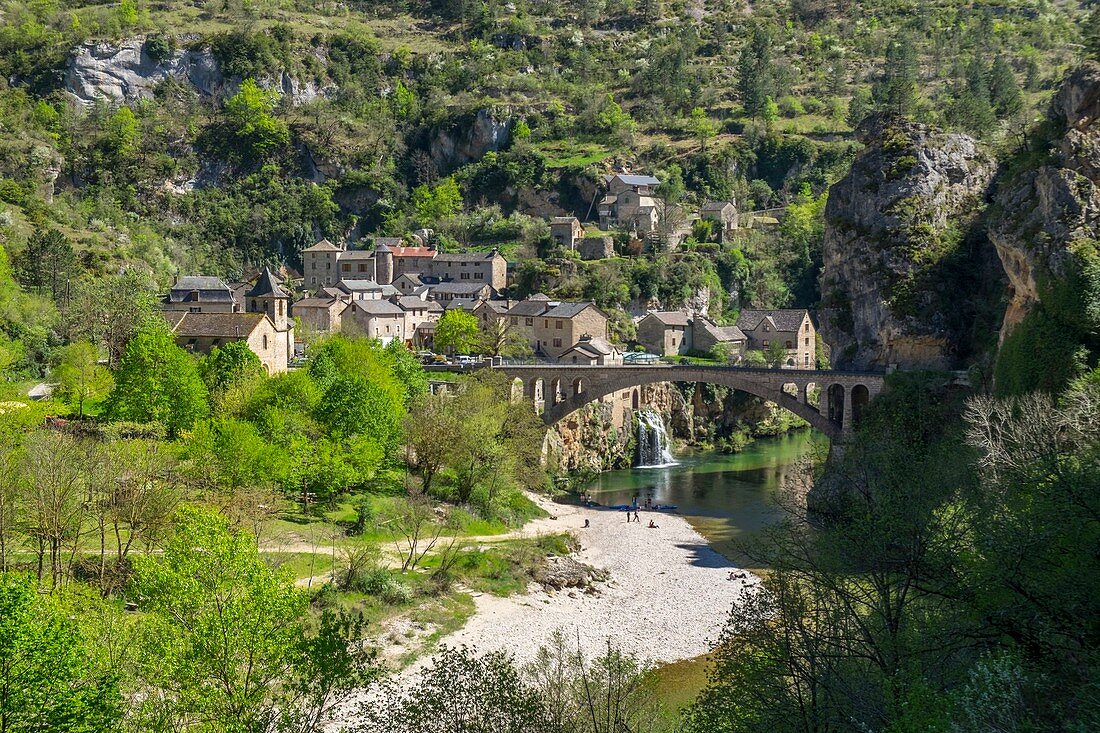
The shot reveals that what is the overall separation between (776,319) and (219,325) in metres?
52.9

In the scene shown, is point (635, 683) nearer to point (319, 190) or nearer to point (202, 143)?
point (319, 190)

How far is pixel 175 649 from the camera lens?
2038 cm

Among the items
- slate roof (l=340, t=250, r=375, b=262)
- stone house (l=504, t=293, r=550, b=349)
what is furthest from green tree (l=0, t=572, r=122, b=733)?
slate roof (l=340, t=250, r=375, b=262)

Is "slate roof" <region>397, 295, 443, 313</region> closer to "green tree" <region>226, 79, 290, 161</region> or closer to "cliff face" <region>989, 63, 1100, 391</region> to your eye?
"green tree" <region>226, 79, 290, 161</region>

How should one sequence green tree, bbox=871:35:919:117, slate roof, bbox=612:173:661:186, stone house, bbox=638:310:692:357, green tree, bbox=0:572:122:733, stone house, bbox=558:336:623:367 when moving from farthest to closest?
green tree, bbox=871:35:919:117 → slate roof, bbox=612:173:661:186 → stone house, bbox=638:310:692:357 → stone house, bbox=558:336:623:367 → green tree, bbox=0:572:122:733

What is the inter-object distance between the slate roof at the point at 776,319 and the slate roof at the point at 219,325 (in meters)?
49.5

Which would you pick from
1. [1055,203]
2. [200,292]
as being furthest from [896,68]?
[200,292]

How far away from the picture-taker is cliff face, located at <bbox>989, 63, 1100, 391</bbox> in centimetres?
4312

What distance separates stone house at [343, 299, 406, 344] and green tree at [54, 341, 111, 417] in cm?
3030

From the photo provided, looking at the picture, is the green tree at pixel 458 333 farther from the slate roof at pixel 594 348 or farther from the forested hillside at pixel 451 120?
the forested hillside at pixel 451 120

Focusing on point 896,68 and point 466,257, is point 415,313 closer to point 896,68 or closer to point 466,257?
point 466,257

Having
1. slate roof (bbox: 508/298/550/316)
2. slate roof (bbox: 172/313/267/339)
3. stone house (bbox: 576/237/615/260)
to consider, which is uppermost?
slate roof (bbox: 172/313/267/339)

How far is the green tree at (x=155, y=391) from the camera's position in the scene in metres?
48.3

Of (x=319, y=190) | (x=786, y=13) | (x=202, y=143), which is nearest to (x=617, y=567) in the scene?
(x=319, y=190)
